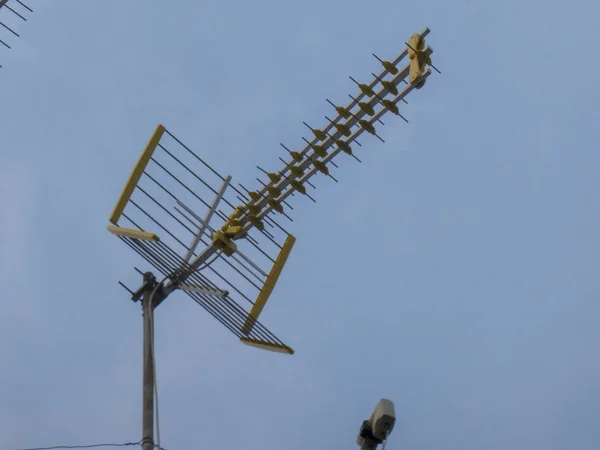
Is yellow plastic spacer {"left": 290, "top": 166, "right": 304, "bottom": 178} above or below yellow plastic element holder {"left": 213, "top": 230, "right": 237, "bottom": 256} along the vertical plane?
above

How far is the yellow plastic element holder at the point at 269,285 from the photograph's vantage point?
44.6 ft

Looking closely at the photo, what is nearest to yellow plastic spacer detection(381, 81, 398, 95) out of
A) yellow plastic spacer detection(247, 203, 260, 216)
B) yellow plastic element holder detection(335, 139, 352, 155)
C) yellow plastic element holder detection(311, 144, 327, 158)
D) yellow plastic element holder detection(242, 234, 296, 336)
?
yellow plastic element holder detection(335, 139, 352, 155)

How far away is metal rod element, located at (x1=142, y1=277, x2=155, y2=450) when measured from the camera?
38.2ft

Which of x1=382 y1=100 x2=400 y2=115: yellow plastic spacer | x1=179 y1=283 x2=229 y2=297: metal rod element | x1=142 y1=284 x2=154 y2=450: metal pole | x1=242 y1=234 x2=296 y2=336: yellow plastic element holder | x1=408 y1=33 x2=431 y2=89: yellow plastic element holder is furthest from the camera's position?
x1=242 y1=234 x2=296 y2=336: yellow plastic element holder

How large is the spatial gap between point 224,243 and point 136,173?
1.33 metres

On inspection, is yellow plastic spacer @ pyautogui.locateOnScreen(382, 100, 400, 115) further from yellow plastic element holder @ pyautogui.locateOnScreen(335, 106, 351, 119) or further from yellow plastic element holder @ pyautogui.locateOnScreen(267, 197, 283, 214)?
yellow plastic element holder @ pyautogui.locateOnScreen(267, 197, 283, 214)

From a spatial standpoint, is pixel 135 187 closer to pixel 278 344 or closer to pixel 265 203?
pixel 265 203

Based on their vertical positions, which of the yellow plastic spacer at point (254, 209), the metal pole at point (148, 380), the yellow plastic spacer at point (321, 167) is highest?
the yellow plastic spacer at point (321, 167)

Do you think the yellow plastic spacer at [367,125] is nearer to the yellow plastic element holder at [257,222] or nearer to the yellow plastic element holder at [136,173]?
the yellow plastic element holder at [257,222]

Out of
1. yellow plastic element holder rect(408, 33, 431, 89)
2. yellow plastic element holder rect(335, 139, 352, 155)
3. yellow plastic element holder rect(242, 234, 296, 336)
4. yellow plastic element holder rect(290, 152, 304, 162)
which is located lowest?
yellow plastic element holder rect(242, 234, 296, 336)

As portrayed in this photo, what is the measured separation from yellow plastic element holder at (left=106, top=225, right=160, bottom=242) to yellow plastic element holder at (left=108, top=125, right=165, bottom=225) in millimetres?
131

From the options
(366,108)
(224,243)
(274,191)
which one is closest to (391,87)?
(366,108)

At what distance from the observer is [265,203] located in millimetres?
14000

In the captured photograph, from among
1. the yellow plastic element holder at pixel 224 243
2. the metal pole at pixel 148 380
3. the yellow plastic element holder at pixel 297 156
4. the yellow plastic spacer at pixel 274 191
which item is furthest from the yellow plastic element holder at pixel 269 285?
the yellow plastic element holder at pixel 297 156
